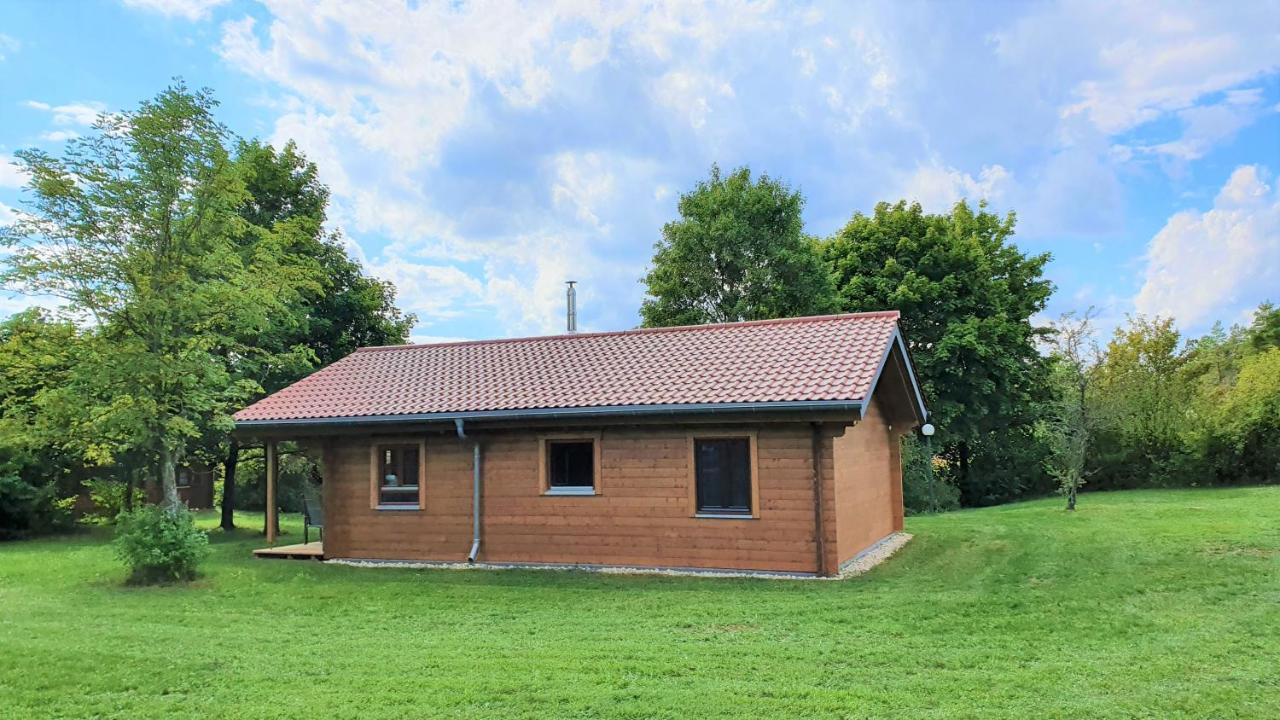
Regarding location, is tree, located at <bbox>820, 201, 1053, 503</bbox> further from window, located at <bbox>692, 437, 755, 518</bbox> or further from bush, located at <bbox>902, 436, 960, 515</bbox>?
window, located at <bbox>692, 437, 755, 518</bbox>

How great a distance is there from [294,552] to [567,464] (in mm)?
5577

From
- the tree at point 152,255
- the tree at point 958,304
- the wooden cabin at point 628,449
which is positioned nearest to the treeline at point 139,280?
the tree at point 152,255

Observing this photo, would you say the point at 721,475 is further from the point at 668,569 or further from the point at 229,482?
the point at 229,482

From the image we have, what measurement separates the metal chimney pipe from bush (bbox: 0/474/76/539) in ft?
40.3

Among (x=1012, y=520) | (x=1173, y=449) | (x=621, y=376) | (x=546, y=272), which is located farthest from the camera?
(x=1173, y=449)

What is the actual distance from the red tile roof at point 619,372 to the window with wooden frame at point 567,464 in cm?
69

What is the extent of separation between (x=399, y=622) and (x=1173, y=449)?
2619 centimetres

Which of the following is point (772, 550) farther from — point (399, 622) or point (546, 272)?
point (546, 272)

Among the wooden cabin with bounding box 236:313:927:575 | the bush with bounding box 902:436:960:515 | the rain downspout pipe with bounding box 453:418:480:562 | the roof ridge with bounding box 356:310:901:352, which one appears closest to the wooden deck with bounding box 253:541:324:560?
the wooden cabin with bounding box 236:313:927:575

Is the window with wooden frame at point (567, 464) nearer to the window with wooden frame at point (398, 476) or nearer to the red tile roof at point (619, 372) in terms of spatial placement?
the red tile roof at point (619, 372)

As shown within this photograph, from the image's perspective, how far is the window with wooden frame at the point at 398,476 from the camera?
1262 cm

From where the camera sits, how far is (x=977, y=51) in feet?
48.9

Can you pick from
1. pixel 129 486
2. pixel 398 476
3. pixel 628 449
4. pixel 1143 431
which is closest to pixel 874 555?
pixel 628 449

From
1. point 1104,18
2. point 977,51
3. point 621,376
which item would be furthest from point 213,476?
point 1104,18
